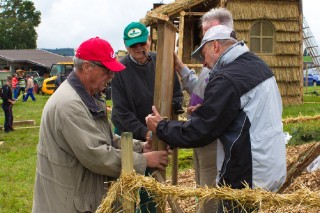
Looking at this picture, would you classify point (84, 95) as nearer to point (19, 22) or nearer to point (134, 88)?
point (134, 88)

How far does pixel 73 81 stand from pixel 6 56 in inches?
2542

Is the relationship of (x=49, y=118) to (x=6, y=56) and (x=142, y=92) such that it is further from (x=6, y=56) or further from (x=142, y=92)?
(x=6, y=56)

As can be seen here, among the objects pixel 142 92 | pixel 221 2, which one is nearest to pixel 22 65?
pixel 221 2

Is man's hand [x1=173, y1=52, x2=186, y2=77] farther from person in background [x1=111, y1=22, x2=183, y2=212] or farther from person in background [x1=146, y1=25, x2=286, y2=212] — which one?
person in background [x1=146, y1=25, x2=286, y2=212]

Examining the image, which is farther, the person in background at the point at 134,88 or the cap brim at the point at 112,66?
the person in background at the point at 134,88

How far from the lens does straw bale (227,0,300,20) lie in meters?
16.5

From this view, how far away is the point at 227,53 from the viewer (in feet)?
10.5

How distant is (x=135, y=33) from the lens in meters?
4.16

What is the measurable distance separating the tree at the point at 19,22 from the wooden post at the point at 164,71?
263ft

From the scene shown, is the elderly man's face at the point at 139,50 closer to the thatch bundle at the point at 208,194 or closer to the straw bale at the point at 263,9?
the thatch bundle at the point at 208,194

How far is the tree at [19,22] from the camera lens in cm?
8062

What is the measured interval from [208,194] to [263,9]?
1477 cm

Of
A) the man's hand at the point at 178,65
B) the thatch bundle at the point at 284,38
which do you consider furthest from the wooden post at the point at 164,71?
the thatch bundle at the point at 284,38

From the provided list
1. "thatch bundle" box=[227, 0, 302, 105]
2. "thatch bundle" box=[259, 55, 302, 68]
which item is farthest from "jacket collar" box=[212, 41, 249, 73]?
"thatch bundle" box=[259, 55, 302, 68]
